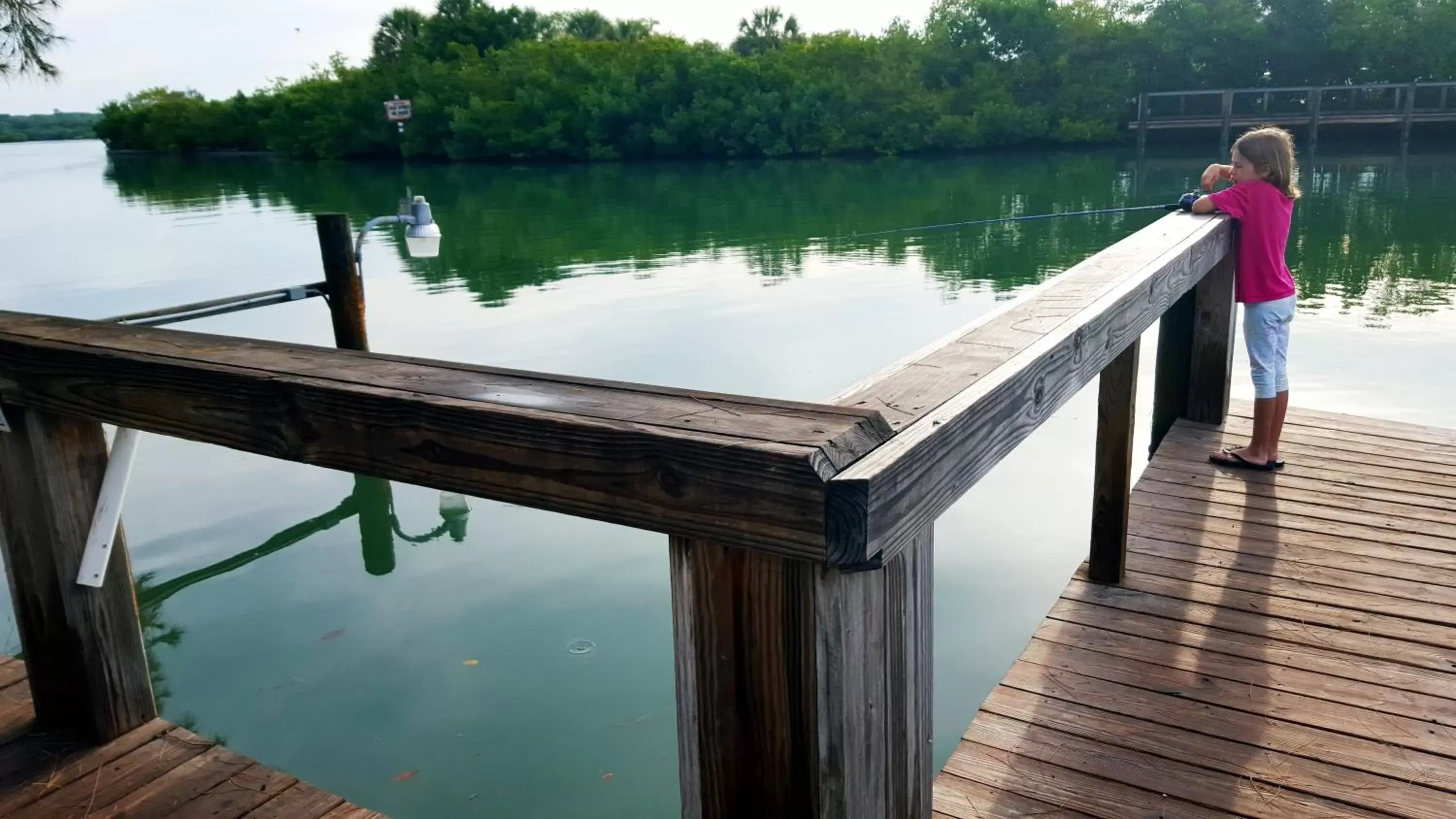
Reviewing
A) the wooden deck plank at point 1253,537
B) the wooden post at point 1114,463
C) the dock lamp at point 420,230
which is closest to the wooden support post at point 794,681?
the wooden post at point 1114,463

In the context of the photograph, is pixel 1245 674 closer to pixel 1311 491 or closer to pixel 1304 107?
pixel 1311 491

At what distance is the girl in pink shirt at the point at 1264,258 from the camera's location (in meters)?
4.48

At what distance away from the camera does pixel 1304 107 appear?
38625mm

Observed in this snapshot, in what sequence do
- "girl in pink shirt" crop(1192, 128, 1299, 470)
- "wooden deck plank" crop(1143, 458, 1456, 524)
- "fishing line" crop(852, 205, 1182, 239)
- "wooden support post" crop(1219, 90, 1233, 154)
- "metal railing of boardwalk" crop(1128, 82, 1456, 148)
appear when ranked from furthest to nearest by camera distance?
1. "wooden support post" crop(1219, 90, 1233, 154)
2. "metal railing of boardwalk" crop(1128, 82, 1456, 148)
3. "fishing line" crop(852, 205, 1182, 239)
4. "girl in pink shirt" crop(1192, 128, 1299, 470)
5. "wooden deck plank" crop(1143, 458, 1456, 524)

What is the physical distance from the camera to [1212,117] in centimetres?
3656

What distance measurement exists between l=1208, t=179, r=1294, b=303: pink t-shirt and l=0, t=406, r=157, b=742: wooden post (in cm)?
410

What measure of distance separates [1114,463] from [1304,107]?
135ft

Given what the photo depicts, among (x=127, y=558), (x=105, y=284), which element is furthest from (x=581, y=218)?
(x=127, y=558)

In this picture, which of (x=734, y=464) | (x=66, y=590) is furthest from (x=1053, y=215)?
(x=734, y=464)

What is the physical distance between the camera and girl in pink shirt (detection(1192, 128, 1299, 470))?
4.48 m

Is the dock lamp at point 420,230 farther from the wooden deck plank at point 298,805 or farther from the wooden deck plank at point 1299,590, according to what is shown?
the wooden deck plank at point 298,805

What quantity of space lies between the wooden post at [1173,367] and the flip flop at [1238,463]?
1.22ft

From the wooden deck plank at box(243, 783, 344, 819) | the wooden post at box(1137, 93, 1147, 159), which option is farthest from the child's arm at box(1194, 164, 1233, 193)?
the wooden post at box(1137, 93, 1147, 159)

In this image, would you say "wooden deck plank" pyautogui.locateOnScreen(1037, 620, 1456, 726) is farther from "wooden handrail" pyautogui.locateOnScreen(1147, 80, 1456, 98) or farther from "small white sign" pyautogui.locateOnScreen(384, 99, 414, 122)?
"small white sign" pyautogui.locateOnScreen(384, 99, 414, 122)
